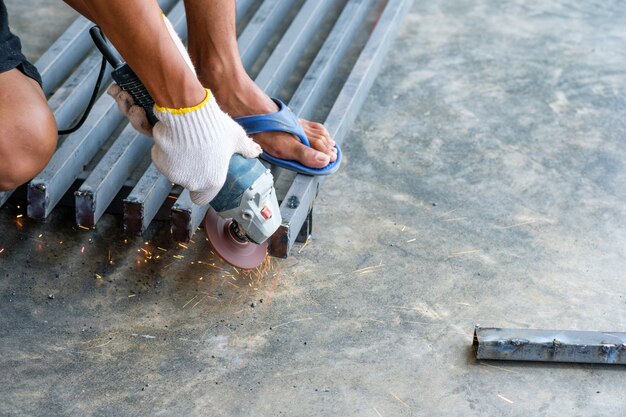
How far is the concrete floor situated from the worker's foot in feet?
0.77

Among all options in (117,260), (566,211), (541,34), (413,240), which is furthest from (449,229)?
(541,34)

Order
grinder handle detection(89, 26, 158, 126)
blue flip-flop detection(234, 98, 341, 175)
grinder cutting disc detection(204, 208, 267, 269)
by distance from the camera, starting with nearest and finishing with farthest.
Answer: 1. grinder handle detection(89, 26, 158, 126)
2. grinder cutting disc detection(204, 208, 267, 269)
3. blue flip-flop detection(234, 98, 341, 175)

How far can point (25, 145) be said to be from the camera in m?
2.15

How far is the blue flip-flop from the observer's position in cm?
241

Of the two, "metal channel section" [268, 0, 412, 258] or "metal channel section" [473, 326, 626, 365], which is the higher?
"metal channel section" [268, 0, 412, 258]

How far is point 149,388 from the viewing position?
Result: 2.06m

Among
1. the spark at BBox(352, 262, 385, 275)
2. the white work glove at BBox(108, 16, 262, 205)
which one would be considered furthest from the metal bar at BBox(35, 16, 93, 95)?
the spark at BBox(352, 262, 385, 275)

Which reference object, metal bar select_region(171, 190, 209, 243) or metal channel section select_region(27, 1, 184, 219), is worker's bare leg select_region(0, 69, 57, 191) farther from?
metal bar select_region(171, 190, 209, 243)

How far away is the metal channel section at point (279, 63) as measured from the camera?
2.35 meters

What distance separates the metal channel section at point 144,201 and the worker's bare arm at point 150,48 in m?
0.53

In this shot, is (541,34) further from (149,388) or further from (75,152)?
(149,388)

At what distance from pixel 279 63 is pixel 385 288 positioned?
951 mm

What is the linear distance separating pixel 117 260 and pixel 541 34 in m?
2.01

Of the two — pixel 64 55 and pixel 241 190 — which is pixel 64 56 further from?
pixel 241 190
